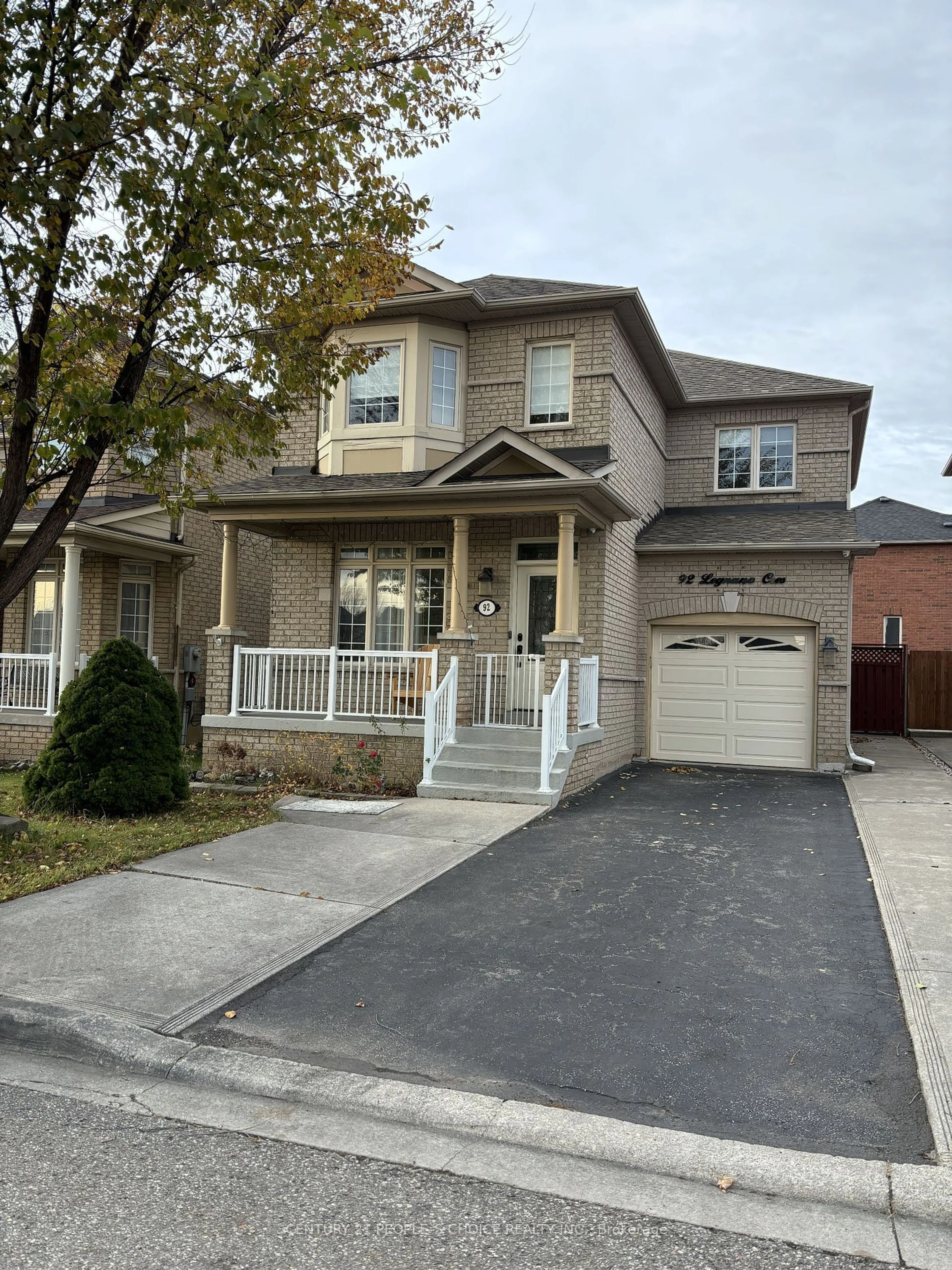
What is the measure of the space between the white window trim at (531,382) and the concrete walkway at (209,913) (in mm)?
6383

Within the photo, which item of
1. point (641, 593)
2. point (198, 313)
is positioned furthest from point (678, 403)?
point (198, 313)

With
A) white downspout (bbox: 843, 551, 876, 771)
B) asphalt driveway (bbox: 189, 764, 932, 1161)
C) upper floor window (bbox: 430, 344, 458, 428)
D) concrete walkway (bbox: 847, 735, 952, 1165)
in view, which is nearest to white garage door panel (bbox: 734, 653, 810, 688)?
white downspout (bbox: 843, 551, 876, 771)

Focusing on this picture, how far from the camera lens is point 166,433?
275 inches

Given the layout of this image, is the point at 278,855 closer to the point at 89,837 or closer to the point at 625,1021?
the point at 89,837

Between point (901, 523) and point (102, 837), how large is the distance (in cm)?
2775

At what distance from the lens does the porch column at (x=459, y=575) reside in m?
11.9

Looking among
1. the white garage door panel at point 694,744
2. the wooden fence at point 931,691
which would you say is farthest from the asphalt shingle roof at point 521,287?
the wooden fence at point 931,691

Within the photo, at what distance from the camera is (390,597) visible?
14.0m

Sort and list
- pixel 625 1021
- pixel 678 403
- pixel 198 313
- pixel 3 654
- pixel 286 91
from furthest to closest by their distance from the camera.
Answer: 1. pixel 678 403
2. pixel 3 654
3. pixel 198 313
4. pixel 286 91
5. pixel 625 1021

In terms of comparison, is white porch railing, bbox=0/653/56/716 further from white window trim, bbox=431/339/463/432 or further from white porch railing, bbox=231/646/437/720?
white window trim, bbox=431/339/463/432

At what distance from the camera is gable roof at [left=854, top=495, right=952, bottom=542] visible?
28.6 metres

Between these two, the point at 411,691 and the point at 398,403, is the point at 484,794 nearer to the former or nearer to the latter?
the point at 411,691

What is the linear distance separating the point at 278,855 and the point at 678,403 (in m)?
11.7

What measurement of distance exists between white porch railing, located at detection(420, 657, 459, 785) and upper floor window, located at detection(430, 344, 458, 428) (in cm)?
410
